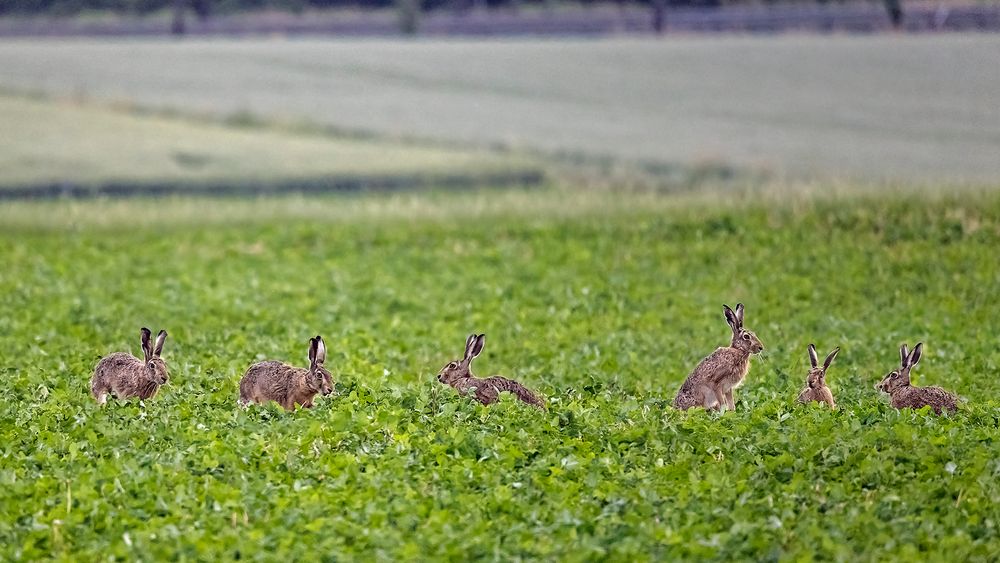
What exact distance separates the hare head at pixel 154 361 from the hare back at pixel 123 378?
4 cm

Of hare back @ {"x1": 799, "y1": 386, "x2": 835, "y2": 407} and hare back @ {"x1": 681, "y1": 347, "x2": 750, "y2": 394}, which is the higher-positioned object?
hare back @ {"x1": 681, "y1": 347, "x2": 750, "y2": 394}

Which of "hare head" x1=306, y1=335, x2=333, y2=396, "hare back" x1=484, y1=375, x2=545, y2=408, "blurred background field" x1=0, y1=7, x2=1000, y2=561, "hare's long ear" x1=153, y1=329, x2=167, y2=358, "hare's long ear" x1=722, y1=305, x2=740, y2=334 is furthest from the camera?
"hare's long ear" x1=722, y1=305, x2=740, y2=334

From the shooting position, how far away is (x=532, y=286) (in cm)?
2194

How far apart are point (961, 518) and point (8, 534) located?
20.9 feet

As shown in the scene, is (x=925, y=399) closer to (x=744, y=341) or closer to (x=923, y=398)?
(x=923, y=398)

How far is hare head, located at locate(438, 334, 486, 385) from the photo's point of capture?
1297cm

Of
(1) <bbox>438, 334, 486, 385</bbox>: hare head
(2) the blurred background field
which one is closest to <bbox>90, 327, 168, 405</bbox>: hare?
(2) the blurred background field

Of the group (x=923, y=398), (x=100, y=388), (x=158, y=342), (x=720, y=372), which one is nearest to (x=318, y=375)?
(x=158, y=342)

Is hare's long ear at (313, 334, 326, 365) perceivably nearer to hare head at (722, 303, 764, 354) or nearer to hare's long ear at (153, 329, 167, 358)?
hare's long ear at (153, 329, 167, 358)

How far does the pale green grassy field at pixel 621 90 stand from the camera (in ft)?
117

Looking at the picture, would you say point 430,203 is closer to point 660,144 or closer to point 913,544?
point 660,144

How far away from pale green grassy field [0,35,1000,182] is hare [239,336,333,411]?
22.5 metres

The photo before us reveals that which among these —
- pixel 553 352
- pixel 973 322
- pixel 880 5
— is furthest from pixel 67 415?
pixel 880 5

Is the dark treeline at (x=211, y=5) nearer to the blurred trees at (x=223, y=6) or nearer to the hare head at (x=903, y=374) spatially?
the blurred trees at (x=223, y=6)
